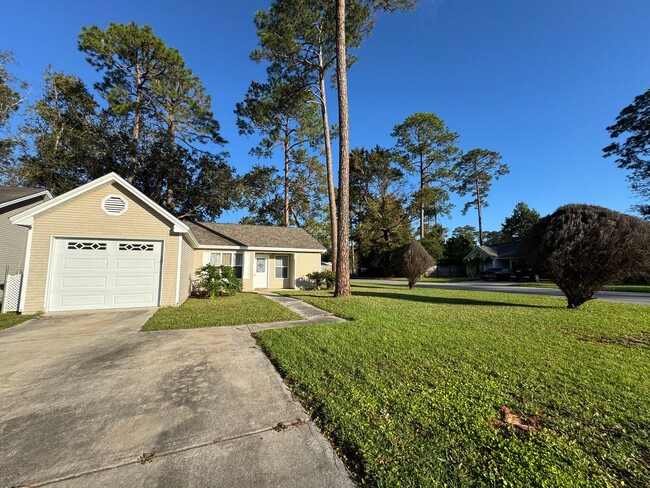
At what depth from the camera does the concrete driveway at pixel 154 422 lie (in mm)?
1955

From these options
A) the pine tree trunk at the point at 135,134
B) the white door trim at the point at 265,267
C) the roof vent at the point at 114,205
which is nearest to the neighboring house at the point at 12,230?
the pine tree trunk at the point at 135,134

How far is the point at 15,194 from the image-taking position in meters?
12.8

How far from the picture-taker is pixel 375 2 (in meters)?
11.7

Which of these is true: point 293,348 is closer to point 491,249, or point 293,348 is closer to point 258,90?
point 258,90

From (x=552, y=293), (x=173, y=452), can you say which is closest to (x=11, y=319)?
(x=173, y=452)

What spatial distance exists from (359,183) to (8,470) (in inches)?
1441

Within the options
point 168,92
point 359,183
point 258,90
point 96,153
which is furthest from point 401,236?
point 96,153

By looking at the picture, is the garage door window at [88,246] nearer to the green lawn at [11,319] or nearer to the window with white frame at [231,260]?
the green lawn at [11,319]

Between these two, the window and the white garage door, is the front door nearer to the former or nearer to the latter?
the window

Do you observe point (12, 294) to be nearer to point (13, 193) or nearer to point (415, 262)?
point (13, 193)

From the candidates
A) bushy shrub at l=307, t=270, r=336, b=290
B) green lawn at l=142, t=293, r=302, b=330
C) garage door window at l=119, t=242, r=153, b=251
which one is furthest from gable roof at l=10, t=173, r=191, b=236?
bushy shrub at l=307, t=270, r=336, b=290

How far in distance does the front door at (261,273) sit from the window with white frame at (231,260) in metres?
0.89

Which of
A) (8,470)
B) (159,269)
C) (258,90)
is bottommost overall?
(8,470)

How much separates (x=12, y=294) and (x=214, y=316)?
6.48 m
